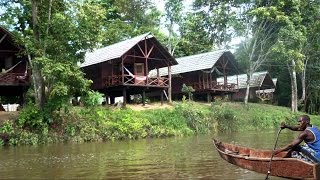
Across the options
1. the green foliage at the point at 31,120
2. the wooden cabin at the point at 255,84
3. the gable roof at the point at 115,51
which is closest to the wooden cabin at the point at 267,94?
the wooden cabin at the point at 255,84

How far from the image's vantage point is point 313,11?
39219mm

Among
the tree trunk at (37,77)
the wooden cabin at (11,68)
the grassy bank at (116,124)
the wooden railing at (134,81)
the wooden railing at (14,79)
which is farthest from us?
the wooden railing at (134,81)

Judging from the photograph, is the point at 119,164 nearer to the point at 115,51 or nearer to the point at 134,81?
the point at 134,81

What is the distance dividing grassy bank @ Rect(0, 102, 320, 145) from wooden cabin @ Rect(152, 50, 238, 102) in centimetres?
652

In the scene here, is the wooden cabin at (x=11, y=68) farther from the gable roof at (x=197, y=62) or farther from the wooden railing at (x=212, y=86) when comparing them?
the wooden railing at (x=212, y=86)

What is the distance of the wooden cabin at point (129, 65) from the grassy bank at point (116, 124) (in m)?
3.06

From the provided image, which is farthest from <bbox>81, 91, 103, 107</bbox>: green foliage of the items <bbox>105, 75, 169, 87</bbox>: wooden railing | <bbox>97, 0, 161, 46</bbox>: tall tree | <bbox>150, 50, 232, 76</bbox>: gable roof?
<bbox>97, 0, 161, 46</bbox>: tall tree

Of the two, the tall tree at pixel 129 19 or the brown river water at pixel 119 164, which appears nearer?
the brown river water at pixel 119 164

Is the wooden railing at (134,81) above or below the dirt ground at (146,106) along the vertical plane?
above

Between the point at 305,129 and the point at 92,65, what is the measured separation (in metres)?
25.2

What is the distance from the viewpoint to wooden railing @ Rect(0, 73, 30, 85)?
89.7 feet

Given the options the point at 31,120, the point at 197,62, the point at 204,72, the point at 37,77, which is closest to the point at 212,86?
the point at 204,72

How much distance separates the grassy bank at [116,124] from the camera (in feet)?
75.4

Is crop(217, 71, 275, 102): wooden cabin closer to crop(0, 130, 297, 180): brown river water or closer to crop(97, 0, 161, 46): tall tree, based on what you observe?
crop(97, 0, 161, 46): tall tree
